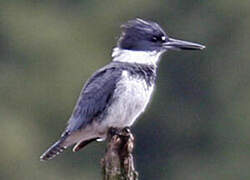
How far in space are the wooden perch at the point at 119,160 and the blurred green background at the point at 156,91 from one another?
1674 cm

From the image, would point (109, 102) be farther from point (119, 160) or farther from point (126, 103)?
point (119, 160)

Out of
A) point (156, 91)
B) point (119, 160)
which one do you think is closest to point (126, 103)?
point (119, 160)

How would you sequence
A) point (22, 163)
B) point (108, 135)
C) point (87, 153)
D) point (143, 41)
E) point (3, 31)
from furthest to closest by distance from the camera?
point (3, 31) → point (87, 153) → point (22, 163) → point (143, 41) → point (108, 135)

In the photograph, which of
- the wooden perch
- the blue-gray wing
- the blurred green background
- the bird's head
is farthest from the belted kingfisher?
the blurred green background

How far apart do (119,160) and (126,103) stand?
1325 mm

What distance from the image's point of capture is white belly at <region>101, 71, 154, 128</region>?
1120 centimetres

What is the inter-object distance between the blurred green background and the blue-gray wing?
15.6 m

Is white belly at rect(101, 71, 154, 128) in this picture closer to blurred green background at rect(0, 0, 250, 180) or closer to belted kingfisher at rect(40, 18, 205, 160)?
belted kingfisher at rect(40, 18, 205, 160)

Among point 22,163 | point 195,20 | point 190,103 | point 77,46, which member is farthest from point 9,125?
point 195,20

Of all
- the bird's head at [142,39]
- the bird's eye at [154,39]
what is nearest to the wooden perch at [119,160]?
the bird's head at [142,39]

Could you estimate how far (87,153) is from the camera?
30.2 metres

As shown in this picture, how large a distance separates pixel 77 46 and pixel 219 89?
355 centimetres

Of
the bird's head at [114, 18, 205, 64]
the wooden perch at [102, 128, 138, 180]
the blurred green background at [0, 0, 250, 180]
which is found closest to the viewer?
the wooden perch at [102, 128, 138, 180]

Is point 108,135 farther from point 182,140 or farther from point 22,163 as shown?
point 182,140
